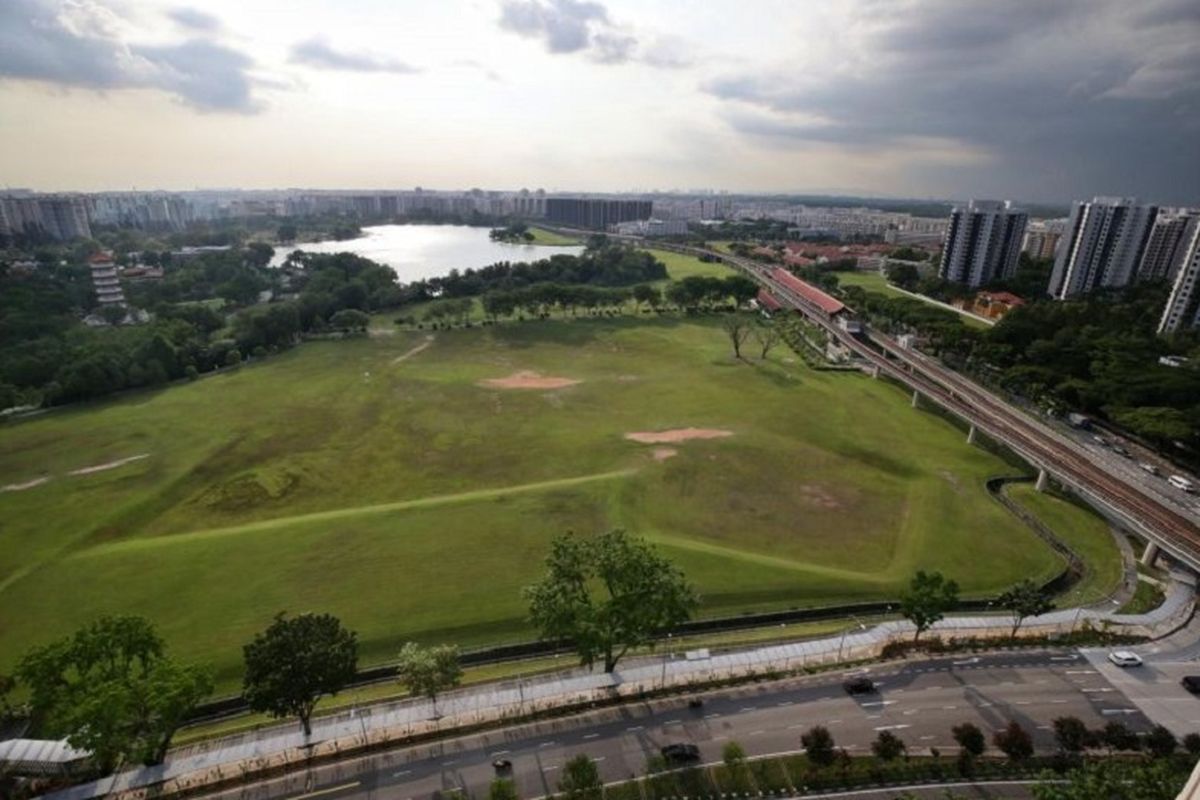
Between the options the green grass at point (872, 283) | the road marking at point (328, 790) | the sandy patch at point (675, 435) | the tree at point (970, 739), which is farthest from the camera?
the green grass at point (872, 283)

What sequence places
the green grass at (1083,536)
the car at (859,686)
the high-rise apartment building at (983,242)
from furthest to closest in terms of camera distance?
1. the high-rise apartment building at (983,242)
2. the green grass at (1083,536)
3. the car at (859,686)

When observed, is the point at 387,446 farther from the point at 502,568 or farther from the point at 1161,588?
the point at 1161,588

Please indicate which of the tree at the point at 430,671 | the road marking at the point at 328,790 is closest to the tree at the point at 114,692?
the road marking at the point at 328,790

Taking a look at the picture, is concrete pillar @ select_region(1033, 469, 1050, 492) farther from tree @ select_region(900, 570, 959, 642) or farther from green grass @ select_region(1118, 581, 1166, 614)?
tree @ select_region(900, 570, 959, 642)

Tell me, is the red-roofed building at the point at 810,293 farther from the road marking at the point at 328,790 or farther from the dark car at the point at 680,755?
the road marking at the point at 328,790

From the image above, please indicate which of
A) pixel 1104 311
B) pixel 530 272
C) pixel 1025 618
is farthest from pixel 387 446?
pixel 1104 311
